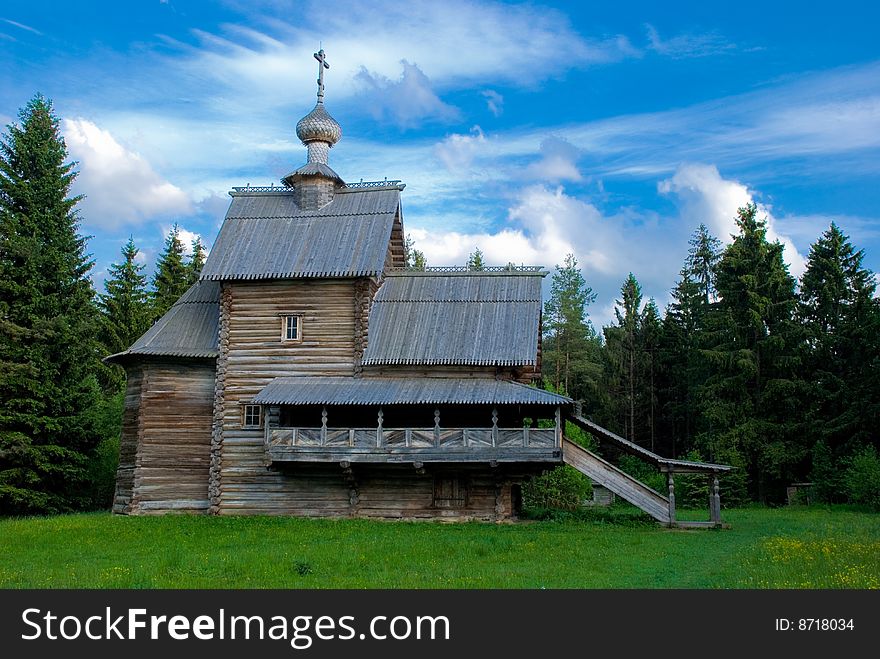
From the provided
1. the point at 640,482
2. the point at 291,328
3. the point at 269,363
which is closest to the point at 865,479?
the point at 640,482

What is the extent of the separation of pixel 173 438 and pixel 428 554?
520 inches

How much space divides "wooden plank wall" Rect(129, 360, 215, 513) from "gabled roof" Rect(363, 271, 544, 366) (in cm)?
606

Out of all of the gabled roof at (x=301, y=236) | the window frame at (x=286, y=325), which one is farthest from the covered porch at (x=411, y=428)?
the gabled roof at (x=301, y=236)

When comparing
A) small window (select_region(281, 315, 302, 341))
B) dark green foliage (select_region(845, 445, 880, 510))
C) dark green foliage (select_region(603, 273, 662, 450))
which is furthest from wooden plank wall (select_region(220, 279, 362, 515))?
dark green foliage (select_region(603, 273, 662, 450))

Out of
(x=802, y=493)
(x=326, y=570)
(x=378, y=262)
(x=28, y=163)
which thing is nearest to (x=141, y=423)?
(x=378, y=262)

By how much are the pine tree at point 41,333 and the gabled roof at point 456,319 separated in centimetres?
1168

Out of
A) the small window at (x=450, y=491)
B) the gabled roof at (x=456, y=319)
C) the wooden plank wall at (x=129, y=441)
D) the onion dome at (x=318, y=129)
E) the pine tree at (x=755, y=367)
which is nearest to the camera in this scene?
the small window at (x=450, y=491)

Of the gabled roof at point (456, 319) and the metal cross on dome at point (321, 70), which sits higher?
the metal cross on dome at point (321, 70)

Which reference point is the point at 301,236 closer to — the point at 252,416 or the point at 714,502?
the point at 252,416

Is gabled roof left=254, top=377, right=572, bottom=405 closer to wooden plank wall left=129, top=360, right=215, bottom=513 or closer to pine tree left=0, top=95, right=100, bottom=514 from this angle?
wooden plank wall left=129, top=360, right=215, bottom=513

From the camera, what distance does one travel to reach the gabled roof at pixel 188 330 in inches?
1168

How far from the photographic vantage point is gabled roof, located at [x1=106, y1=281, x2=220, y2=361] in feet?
97.3

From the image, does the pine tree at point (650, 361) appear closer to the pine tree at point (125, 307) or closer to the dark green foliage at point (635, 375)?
the dark green foliage at point (635, 375)

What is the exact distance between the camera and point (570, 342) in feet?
189
